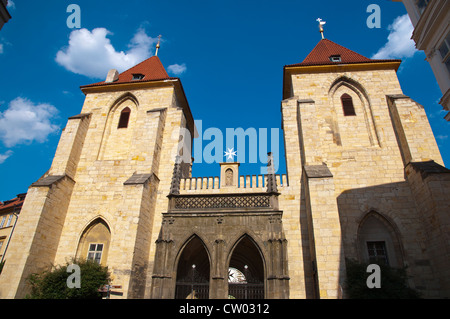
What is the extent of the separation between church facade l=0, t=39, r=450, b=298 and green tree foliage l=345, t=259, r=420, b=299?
330mm

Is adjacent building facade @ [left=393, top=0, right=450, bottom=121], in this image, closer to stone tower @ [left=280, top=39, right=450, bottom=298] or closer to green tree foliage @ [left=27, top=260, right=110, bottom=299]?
stone tower @ [left=280, top=39, right=450, bottom=298]

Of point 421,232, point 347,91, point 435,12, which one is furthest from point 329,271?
point 435,12

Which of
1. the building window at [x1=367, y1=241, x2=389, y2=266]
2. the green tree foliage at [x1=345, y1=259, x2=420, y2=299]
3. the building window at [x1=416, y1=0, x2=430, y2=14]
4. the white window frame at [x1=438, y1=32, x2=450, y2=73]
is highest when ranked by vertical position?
the building window at [x1=416, y1=0, x2=430, y2=14]

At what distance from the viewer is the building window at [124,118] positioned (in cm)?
1505

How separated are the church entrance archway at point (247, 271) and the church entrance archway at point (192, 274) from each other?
1.15 meters

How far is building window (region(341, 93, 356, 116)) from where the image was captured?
13.6m

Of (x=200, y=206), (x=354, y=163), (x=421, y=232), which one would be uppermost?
(x=354, y=163)

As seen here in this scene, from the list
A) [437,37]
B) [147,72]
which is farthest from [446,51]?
[147,72]

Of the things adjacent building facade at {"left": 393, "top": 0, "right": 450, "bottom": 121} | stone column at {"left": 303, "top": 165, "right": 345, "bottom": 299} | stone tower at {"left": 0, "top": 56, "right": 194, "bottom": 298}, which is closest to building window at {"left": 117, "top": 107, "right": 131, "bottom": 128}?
stone tower at {"left": 0, "top": 56, "right": 194, "bottom": 298}

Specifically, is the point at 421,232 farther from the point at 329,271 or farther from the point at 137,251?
the point at 137,251

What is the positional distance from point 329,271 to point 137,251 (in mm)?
6479

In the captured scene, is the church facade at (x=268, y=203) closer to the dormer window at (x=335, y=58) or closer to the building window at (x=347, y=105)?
the building window at (x=347, y=105)

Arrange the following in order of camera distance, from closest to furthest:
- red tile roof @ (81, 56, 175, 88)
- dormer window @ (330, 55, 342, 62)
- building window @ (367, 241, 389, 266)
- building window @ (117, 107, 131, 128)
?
building window @ (367, 241, 389, 266), building window @ (117, 107, 131, 128), dormer window @ (330, 55, 342, 62), red tile roof @ (81, 56, 175, 88)
